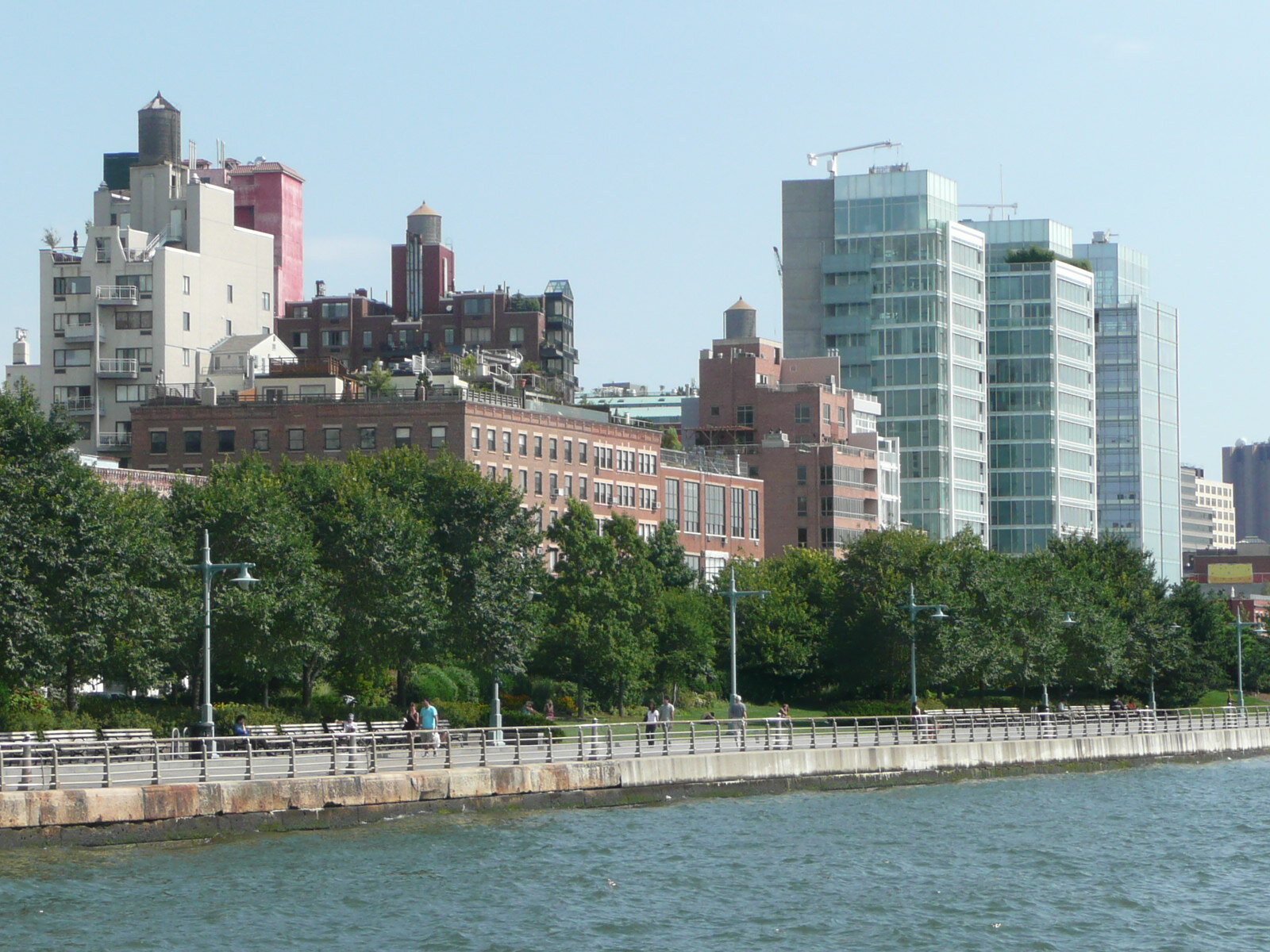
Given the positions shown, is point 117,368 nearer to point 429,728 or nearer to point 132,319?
point 132,319

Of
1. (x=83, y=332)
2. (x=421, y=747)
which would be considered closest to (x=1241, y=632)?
(x=83, y=332)

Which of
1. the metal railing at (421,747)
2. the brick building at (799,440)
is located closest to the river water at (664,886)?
the metal railing at (421,747)

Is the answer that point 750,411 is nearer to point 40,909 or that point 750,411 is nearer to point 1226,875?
point 1226,875

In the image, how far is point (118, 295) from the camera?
499 feet

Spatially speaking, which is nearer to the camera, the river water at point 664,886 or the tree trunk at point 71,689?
the river water at point 664,886

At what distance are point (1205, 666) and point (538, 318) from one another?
78.7 m

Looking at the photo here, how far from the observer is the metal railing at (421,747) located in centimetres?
5169

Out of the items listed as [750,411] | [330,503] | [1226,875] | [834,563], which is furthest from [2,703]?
[750,411]

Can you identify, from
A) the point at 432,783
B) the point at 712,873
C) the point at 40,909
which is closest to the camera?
the point at 40,909

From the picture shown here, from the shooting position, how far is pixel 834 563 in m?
121

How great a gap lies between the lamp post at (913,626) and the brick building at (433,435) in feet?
64.3

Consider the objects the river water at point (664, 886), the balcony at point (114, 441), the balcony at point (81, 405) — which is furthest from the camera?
the balcony at point (81, 405)

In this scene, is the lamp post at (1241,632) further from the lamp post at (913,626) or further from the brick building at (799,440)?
the brick building at (799,440)

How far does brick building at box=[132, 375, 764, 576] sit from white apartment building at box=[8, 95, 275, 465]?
604 inches
